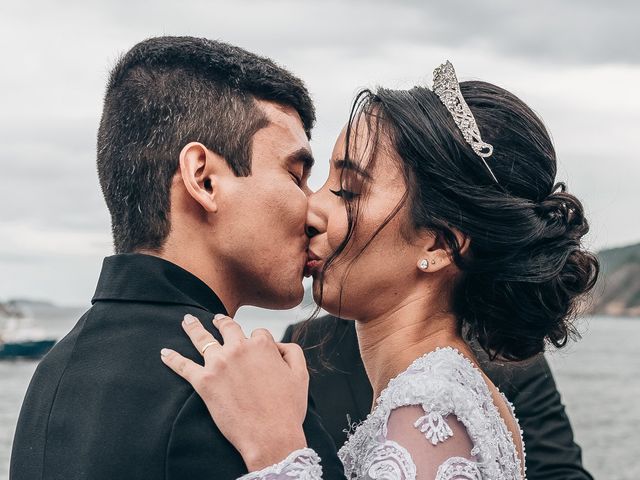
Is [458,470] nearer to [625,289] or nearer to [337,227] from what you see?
[337,227]

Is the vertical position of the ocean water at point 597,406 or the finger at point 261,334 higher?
the ocean water at point 597,406

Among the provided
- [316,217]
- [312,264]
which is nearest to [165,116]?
[316,217]

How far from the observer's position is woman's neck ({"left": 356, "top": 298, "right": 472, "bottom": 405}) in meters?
3.64

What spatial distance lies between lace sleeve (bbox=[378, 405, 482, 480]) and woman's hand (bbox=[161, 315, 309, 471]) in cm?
34

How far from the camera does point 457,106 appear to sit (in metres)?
3.68

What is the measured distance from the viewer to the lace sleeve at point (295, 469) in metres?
2.79

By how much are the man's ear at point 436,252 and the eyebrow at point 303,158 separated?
0.52 metres

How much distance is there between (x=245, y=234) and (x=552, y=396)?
92.3 inches

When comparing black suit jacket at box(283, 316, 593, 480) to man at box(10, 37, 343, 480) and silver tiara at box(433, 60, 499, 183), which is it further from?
silver tiara at box(433, 60, 499, 183)

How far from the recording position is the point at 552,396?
5.11 metres

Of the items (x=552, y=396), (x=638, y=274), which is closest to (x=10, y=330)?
(x=552, y=396)

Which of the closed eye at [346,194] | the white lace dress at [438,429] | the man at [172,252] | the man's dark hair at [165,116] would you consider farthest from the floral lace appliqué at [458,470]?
the man's dark hair at [165,116]

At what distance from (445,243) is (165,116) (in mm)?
1076

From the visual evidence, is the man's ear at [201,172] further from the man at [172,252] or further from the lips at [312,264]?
the lips at [312,264]
